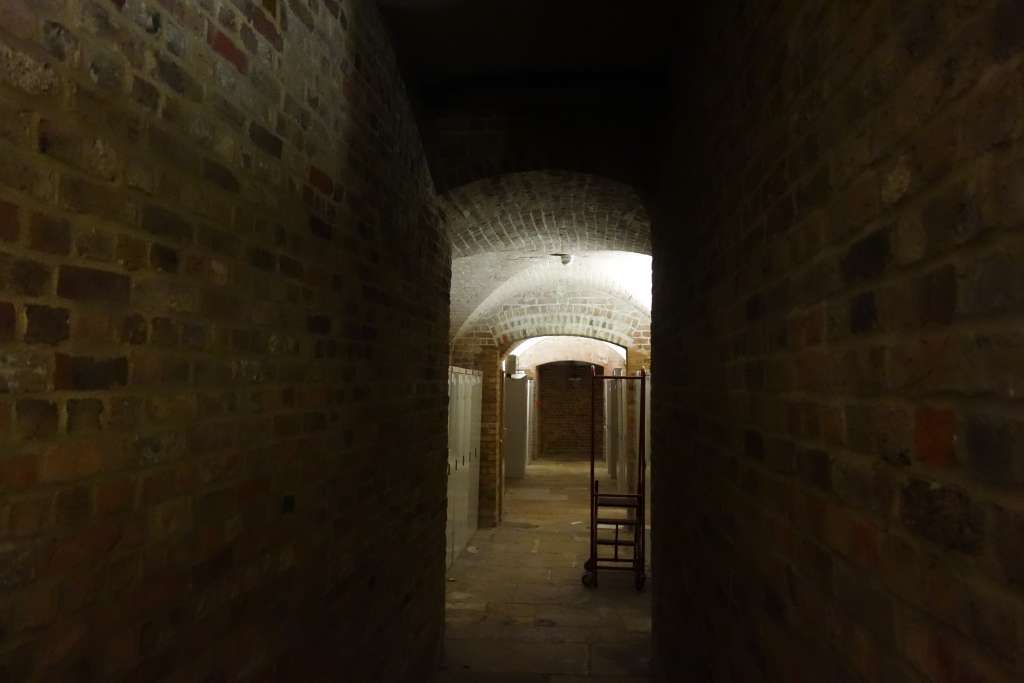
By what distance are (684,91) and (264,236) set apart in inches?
90.6

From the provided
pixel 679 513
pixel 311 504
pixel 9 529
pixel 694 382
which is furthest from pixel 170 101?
pixel 679 513

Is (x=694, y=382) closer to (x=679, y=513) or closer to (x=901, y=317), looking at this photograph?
(x=679, y=513)

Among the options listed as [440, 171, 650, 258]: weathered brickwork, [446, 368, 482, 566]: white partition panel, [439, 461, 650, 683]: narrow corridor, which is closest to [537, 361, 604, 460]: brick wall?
[439, 461, 650, 683]: narrow corridor

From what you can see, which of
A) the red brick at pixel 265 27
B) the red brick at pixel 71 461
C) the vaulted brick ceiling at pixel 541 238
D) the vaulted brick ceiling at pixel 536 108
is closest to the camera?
the red brick at pixel 71 461

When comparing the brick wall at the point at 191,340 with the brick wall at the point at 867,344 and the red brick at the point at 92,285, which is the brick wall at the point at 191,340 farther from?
the brick wall at the point at 867,344

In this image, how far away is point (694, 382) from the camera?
9.98 ft

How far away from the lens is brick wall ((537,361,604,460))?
19812 millimetres

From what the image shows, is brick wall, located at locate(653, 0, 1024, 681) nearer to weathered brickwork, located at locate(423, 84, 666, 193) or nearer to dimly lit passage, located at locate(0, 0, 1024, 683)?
dimly lit passage, located at locate(0, 0, 1024, 683)

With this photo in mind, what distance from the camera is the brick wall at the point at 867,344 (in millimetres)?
923

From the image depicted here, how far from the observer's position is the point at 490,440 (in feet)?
29.9

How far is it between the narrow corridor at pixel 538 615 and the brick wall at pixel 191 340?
1.75m

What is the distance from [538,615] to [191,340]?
4.68 metres

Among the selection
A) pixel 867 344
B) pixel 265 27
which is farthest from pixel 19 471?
pixel 867 344

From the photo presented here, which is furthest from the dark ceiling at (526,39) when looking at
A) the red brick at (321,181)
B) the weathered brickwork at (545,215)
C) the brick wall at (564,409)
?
the brick wall at (564,409)
